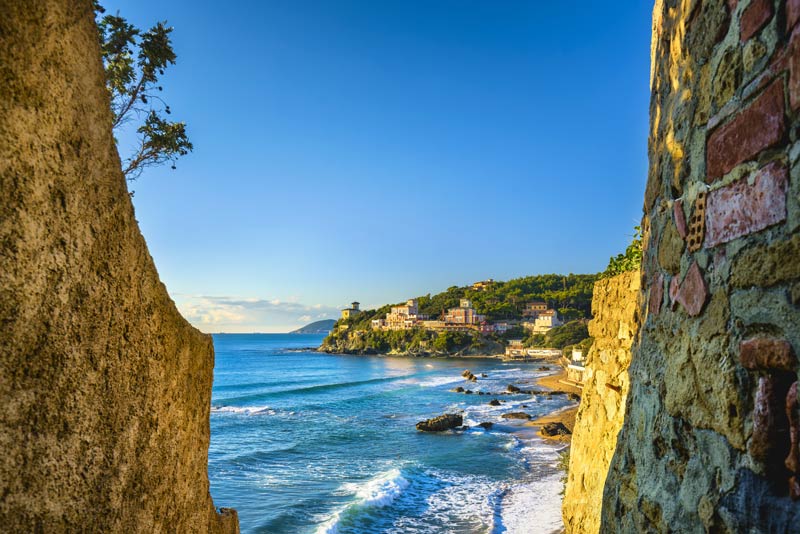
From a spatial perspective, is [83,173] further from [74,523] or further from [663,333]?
[663,333]

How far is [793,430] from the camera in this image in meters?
1.25

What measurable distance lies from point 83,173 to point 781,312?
242cm

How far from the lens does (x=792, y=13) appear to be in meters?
1.29

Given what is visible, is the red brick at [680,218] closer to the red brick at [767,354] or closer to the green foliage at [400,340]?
the red brick at [767,354]

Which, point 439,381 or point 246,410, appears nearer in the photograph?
point 246,410

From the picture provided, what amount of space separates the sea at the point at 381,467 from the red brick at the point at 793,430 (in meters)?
11.7

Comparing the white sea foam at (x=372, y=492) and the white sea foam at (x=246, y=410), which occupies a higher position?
the white sea foam at (x=372, y=492)

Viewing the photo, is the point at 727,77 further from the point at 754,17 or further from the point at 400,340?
the point at 400,340

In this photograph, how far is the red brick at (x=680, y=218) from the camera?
77.2 inches

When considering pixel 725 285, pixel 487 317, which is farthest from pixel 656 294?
pixel 487 317

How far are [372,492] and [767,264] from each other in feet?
51.7

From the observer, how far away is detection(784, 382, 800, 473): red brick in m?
1.23

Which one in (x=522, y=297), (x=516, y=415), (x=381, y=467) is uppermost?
(x=522, y=297)

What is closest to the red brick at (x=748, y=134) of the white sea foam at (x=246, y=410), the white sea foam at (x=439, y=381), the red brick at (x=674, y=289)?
the red brick at (x=674, y=289)
